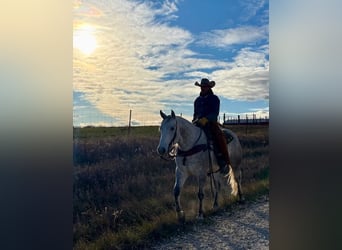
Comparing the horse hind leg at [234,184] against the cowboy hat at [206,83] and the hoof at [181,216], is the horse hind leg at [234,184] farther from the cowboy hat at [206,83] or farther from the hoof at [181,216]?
the cowboy hat at [206,83]

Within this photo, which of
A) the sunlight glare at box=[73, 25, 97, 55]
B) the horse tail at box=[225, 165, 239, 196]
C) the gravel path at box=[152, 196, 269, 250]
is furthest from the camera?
the horse tail at box=[225, 165, 239, 196]

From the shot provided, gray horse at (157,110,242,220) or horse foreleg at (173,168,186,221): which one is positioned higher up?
gray horse at (157,110,242,220)

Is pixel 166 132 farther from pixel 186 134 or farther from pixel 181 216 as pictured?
pixel 181 216

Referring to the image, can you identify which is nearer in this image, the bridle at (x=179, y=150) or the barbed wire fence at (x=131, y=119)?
the barbed wire fence at (x=131, y=119)

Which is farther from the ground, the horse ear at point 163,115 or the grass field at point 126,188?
the horse ear at point 163,115

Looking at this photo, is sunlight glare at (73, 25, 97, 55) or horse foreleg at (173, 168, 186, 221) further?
horse foreleg at (173, 168, 186, 221)

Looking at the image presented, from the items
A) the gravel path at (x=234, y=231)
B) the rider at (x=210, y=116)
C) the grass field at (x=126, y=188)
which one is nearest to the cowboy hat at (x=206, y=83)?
the rider at (x=210, y=116)

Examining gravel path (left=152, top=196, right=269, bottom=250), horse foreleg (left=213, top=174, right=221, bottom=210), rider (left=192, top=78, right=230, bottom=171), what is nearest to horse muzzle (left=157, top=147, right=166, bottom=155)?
rider (left=192, top=78, right=230, bottom=171)

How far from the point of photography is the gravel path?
1.97 meters

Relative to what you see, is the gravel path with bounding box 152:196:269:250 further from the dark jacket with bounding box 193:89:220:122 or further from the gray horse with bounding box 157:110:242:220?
the dark jacket with bounding box 193:89:220:122

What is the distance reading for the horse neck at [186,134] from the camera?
6.57 ft

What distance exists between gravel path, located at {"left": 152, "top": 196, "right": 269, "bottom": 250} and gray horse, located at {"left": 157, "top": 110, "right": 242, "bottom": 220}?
0.08 metres
